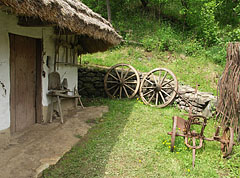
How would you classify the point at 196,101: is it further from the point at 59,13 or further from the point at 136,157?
the point at 59,13

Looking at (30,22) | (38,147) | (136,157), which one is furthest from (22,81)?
(136,157)

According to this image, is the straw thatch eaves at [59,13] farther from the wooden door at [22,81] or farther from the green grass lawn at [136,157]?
the green grass lawn at [136,157]

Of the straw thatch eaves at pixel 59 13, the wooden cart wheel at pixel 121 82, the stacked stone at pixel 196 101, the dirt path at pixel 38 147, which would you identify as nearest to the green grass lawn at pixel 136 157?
the dirt path at pixel 38 147

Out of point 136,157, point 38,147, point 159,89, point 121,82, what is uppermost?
point 121,82

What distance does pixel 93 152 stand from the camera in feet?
9.85

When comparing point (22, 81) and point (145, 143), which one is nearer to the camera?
point (145, 143)

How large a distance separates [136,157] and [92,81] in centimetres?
423

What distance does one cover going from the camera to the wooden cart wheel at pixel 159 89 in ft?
18.3

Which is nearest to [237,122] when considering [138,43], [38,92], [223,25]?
[38,92]

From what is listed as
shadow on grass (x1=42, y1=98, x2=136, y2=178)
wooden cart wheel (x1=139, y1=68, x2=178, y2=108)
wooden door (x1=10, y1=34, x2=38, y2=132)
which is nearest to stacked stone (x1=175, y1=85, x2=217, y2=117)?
wooden cart wheel (x1=139, y1=68, x2=178, y2=108)

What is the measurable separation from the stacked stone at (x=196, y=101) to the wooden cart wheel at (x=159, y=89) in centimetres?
25

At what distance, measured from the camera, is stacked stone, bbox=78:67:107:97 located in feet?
22.3

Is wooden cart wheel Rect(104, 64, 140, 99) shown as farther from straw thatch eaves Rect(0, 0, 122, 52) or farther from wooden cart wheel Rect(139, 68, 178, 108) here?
straw thatch eaves Rect(0, 0, 122, 52)

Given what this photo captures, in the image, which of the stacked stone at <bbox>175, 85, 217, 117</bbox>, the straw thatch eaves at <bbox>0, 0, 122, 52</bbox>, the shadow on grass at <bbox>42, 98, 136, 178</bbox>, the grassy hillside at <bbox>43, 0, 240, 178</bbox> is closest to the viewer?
the straw thatch eaves at <bbox>0, 0, 122, 52</bbox>
